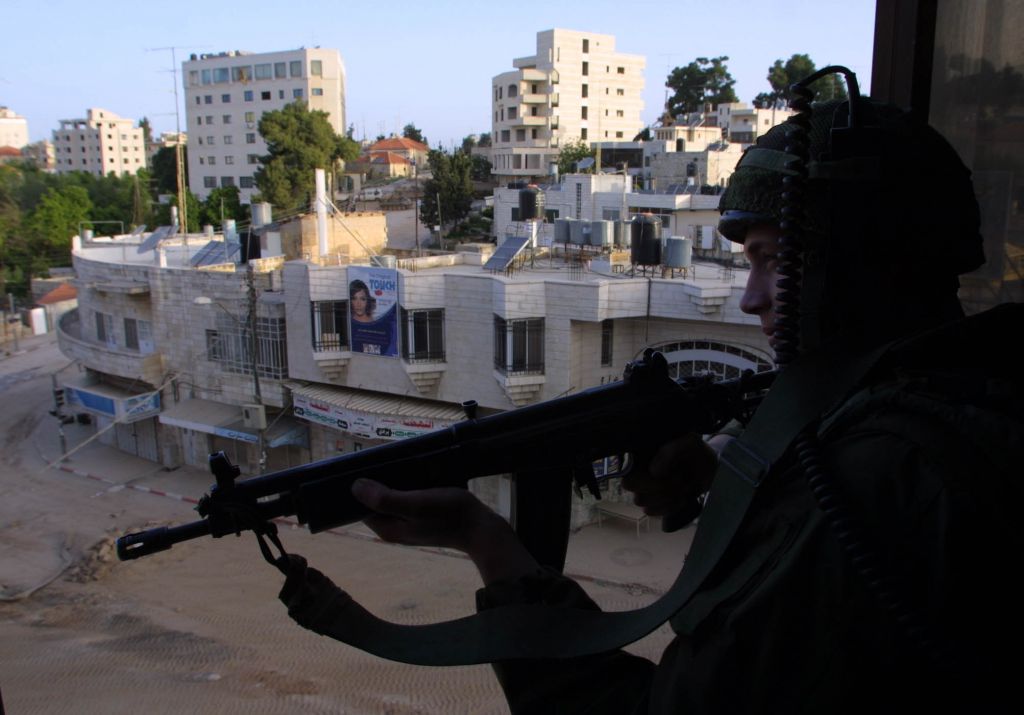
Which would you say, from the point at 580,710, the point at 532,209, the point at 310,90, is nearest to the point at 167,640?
the point at 580,710

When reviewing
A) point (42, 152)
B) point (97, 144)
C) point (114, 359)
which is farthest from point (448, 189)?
point (42, 152)

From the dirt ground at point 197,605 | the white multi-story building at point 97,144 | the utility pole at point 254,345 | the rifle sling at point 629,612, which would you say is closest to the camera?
the rifle sling at point 629,612

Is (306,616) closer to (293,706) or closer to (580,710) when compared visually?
(580,710)

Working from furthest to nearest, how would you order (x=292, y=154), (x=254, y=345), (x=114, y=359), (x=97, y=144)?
(x=97, y=144) < (x=292, y=154) < (x=114, y=359) < (x=254, y=345)

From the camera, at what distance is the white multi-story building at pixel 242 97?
53625 millimetres

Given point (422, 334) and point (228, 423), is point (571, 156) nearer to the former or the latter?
point (228, 423)

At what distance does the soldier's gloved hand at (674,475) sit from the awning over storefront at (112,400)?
64.4 ft

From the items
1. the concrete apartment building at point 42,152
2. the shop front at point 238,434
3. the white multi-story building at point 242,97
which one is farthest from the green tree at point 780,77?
the concrete apartment building at point 42,152

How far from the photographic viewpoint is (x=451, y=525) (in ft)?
5.57

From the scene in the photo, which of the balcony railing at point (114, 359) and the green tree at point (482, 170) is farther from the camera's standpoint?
the green tree at point (482, 170)

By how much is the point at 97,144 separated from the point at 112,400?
64.4 meters

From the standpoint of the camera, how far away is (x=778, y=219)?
58.2 inches

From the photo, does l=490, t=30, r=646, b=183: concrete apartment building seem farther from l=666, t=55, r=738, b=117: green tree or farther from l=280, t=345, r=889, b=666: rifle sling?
l=280, t=345, r=889, b=666: rifle sling

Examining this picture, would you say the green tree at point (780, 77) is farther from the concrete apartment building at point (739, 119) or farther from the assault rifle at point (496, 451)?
the assault rifle at point (496, 451)
